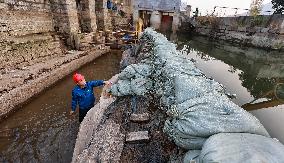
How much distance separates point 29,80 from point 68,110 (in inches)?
62.7

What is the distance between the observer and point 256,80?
33.8 feet

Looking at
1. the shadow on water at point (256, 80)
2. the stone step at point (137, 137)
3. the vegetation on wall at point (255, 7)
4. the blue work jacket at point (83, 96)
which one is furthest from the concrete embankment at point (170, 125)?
the vegetation on wall at point (255, 7)

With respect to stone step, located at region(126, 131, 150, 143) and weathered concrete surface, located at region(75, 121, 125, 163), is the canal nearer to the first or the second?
weathered concrete surface, located at region(75, 121, 125, 163)

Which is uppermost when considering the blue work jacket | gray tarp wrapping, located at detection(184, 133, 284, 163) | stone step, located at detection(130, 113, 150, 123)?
gray tarp wrapping, located at detection(184, 133, 284, 163)

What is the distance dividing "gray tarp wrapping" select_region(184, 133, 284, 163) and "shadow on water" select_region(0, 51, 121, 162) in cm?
303

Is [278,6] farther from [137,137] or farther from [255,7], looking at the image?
[137,137]

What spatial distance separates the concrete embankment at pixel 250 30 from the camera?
17391 millimetres

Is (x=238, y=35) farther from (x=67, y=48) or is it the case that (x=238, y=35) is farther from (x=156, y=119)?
(x=156, y=119)

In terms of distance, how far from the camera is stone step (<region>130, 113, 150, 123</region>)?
12.1ft

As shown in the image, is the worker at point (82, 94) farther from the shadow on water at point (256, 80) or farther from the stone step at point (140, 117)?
the shadow on water at point (256, 80)

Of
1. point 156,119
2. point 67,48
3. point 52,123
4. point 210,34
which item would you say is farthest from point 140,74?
point 210,34

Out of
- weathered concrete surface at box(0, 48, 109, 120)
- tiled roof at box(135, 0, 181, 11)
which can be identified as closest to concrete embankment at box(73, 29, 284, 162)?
weathered concrete surface at box(0, 48, 109, 120)

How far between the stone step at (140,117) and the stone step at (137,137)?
16.3 inches

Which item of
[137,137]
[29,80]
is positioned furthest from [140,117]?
[29,80]
